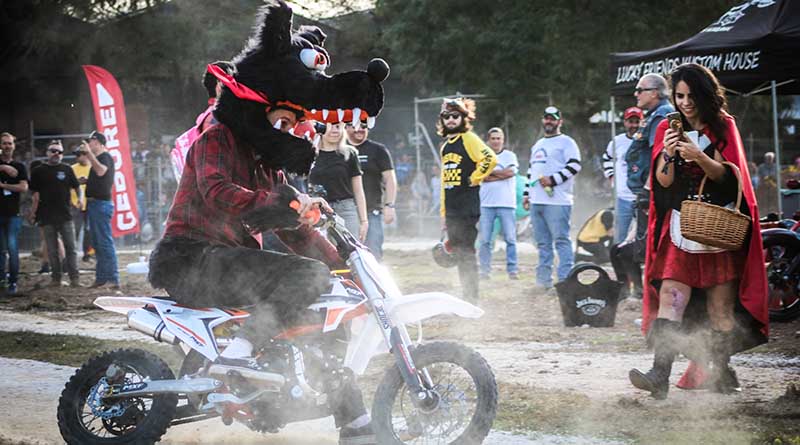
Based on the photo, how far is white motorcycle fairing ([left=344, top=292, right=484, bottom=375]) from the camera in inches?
188

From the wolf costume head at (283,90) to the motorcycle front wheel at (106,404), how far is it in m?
1.17

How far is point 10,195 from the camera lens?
1428 cm

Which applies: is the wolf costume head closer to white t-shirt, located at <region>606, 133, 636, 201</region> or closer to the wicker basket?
the wicker basket

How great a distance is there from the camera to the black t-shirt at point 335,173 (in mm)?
9461

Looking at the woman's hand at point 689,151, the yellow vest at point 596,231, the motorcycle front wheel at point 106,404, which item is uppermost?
the woman's hand at point 689,151

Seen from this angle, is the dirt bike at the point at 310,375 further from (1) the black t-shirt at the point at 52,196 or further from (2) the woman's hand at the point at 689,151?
(1) the black t-shirt at the point at 52,196

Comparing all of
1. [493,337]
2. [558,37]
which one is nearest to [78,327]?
[493,337]

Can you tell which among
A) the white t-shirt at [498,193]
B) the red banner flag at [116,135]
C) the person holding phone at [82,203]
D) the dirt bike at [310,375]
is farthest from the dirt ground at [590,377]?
the person holding phone at [82,203]

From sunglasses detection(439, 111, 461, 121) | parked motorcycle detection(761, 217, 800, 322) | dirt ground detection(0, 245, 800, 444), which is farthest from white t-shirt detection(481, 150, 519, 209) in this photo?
parked motorcycle detection(761, 217, 800, 322)

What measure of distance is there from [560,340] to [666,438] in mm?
3450

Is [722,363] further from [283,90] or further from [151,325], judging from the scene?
[151,325]

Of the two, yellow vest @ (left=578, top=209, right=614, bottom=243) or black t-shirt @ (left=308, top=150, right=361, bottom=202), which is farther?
yellow vest @ (left=578, top=209, right=614, bottom=243)

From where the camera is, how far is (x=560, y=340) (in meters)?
8.58

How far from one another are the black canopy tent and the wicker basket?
230 inches
